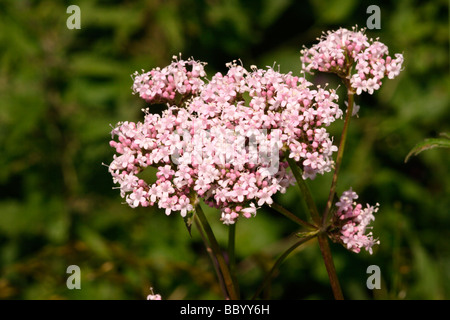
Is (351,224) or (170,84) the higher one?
(170,84)

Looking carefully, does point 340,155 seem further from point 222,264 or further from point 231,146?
point 222,264

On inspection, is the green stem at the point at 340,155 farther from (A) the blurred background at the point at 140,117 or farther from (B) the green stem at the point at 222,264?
(A) the blurred background at the point at 140,117

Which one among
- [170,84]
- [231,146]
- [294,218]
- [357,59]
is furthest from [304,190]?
[170,84]

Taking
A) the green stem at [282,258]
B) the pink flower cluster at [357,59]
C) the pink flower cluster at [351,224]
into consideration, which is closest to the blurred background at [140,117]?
the green stem at [282,258]

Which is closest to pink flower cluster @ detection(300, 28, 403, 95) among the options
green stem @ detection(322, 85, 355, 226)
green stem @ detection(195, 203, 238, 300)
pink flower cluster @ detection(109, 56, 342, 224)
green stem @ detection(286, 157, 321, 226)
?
green stem @ detection(322, 85, 355, 226)

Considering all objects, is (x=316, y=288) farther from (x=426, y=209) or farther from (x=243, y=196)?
(x=243, y=196)

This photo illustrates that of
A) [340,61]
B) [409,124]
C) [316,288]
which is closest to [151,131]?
[340,61]
